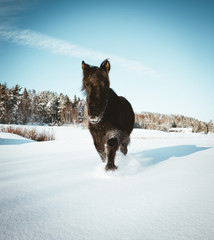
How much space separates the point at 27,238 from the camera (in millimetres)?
825

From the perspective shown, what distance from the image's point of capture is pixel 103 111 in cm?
235

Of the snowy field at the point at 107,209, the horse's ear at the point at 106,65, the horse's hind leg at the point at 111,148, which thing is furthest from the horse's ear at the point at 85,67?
the snowy field at the point at 107,209

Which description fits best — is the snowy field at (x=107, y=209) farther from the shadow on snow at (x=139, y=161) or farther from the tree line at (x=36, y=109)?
the tree line at (x=36, y=109)

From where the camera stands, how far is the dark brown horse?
218cm

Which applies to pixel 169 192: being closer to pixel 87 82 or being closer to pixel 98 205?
pixel 98 205

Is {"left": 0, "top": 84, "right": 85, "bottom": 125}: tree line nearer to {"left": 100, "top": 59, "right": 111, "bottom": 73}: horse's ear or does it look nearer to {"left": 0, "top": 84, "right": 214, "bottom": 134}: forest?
{"left": 0, "top": 84, "right": 214, "bottom": 134}: forest

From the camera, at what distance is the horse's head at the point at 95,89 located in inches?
84.3

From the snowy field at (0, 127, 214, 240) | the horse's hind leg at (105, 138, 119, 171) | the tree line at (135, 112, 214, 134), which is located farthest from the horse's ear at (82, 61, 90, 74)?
the tree line at (135, 112, 214, 134)

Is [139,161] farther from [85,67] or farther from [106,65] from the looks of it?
[85,67]

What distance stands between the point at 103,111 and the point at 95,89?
0.39m

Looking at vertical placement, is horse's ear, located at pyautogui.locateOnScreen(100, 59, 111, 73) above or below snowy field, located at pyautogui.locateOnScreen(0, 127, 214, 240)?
above

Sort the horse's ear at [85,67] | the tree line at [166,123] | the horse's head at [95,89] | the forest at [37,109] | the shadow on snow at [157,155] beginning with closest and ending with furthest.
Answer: the horse's head at [95,89]
the horse's ear at [85,67]
the shadow on snow at [157,155]
the forest at [37,109]
the tree line at [166,123]

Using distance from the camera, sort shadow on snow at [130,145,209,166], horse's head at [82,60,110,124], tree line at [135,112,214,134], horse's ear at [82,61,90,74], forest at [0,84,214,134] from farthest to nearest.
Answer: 1. tree line at [135,112,214,134]
2. forest at [0,84,214,134]
3. shadow on snow at [130,145,209,166]
4. horse's ear at [82,61,90,74]
5. horse's head at [82,60,110,124]

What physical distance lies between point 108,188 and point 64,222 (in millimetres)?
763
